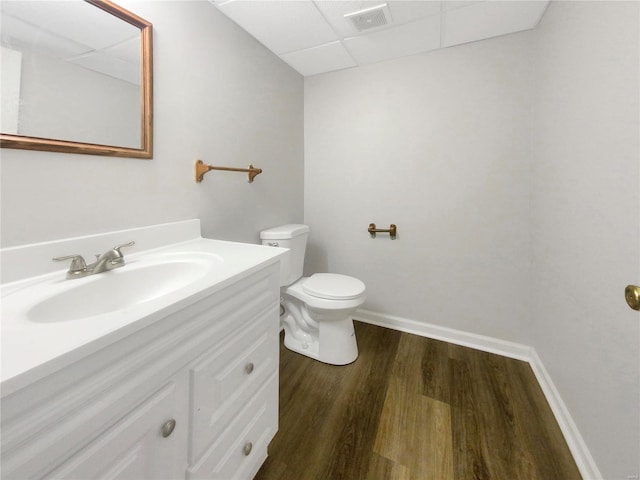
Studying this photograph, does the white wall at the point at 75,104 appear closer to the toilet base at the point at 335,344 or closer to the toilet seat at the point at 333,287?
the toilet seat at the point at 333,287

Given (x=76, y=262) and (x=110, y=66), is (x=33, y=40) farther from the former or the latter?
(x=76, y=262)

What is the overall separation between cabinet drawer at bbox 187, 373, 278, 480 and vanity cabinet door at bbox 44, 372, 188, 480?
0.09 m

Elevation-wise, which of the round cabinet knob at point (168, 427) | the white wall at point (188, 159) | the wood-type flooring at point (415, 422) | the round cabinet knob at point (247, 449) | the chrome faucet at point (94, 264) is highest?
the white wall at point (188, 159)

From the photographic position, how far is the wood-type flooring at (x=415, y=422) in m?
1.06

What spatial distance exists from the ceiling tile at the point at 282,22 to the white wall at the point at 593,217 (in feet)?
3.97

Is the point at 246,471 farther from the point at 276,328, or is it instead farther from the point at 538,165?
the point at 538,165

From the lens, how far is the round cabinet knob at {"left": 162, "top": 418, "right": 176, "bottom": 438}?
62cm

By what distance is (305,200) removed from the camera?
7.70 feet

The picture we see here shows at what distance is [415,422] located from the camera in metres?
1.27

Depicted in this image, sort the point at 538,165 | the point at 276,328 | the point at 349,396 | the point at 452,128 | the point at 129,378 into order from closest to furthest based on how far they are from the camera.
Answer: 1. the point at 129,378
2. the point at 276,328
3. the point at 349,396
4. the point at 538,165
5. the point at 452,128

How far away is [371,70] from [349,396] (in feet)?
7.21

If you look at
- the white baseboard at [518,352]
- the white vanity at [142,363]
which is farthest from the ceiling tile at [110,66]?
the white baseboard at [518,352]

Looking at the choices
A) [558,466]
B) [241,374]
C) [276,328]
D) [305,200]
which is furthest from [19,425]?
[305,200]

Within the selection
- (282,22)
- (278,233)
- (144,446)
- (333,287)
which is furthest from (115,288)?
(282,22)
